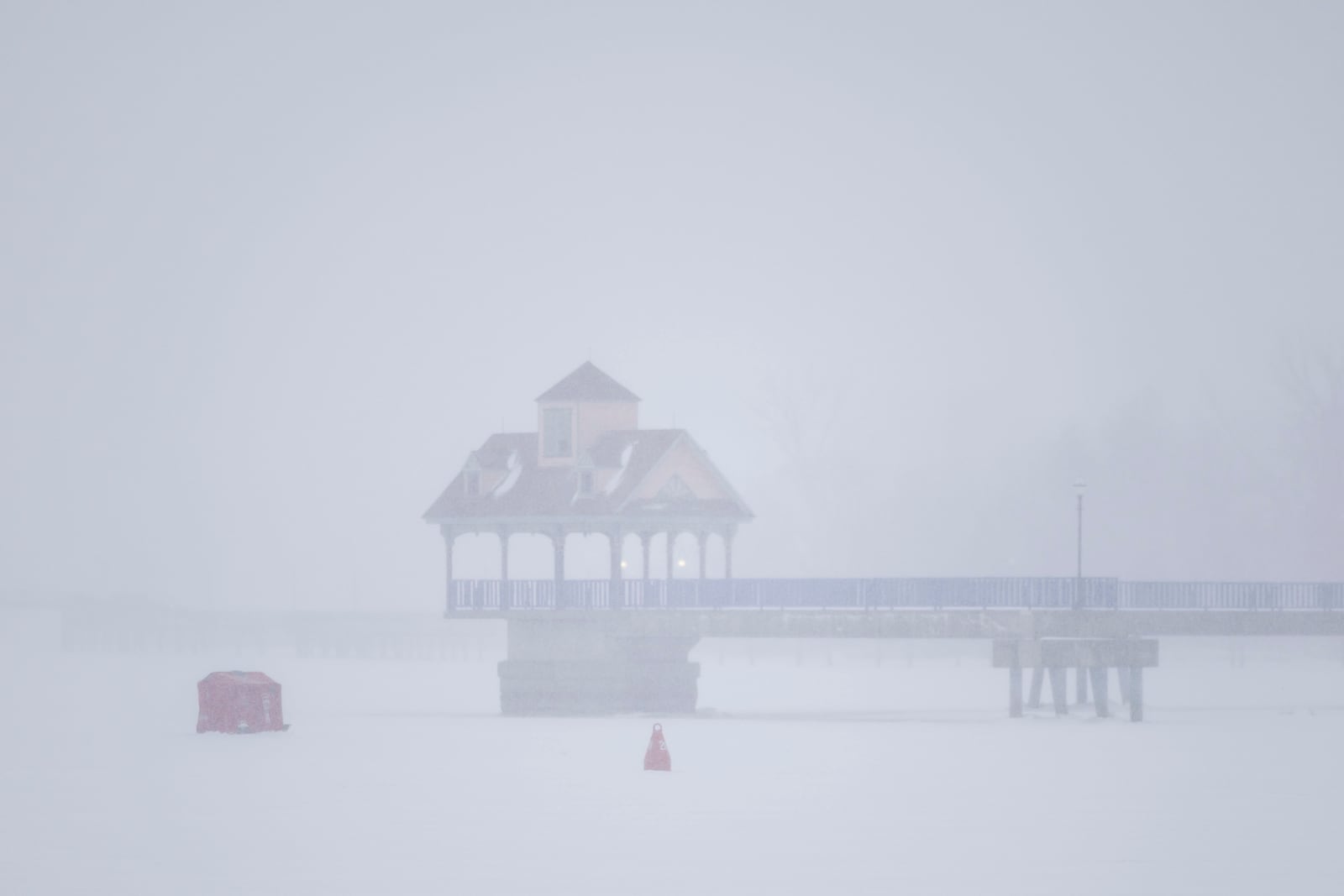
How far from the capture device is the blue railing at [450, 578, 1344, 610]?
59.7 metres

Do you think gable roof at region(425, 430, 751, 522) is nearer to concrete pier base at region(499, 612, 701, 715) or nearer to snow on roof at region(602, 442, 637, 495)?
snow on roof at region(602, 442, 637, 495)

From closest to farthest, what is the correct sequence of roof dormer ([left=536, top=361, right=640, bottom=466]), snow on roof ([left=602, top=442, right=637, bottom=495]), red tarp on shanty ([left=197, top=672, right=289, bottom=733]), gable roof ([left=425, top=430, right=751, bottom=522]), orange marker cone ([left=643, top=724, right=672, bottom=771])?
orange marker cone ([left=643, top=724, right=672, bottom=771]) → red tarp on shanty ([left=197, top=672, right=289, bottom=733]) → gable roof ([left=425, top=430, right=751, bottom=522]) → snow on roof ([left=602, top=442, right=637, bottom=495]) → roof dormer ([left=536, top=361, right=640, bottom=466])

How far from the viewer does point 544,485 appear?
223 feet

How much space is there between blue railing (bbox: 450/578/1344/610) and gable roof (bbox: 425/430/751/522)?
238cm

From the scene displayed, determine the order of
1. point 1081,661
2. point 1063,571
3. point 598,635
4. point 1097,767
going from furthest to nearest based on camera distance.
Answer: point 1063,571
point 598,635
point 1081,661
point 1097,767

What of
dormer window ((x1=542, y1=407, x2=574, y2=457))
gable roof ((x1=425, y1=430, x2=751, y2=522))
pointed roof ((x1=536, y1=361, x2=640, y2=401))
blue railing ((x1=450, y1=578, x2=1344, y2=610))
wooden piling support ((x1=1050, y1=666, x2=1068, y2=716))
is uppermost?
pointed roof ((x1=536, y1=361, x2=640, y2=401))

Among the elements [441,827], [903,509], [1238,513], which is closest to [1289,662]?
[1238,513]

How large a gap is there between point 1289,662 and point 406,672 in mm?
53136

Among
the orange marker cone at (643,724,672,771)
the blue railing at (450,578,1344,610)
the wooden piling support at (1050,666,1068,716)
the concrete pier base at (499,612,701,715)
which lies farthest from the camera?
the concrete pier base at (499,612,701,715)

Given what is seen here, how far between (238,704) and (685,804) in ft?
77.1

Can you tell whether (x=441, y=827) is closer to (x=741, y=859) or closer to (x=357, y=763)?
(x=741, y=859)

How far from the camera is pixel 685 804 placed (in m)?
37.0

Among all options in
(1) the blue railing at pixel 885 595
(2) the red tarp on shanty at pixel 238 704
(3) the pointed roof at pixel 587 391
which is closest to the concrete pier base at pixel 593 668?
(1) the blue railing at pixel 885 595

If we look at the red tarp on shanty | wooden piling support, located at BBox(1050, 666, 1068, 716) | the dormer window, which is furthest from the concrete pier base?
wooden piling support, located at BBox(1050, 666, 1068, 716)
